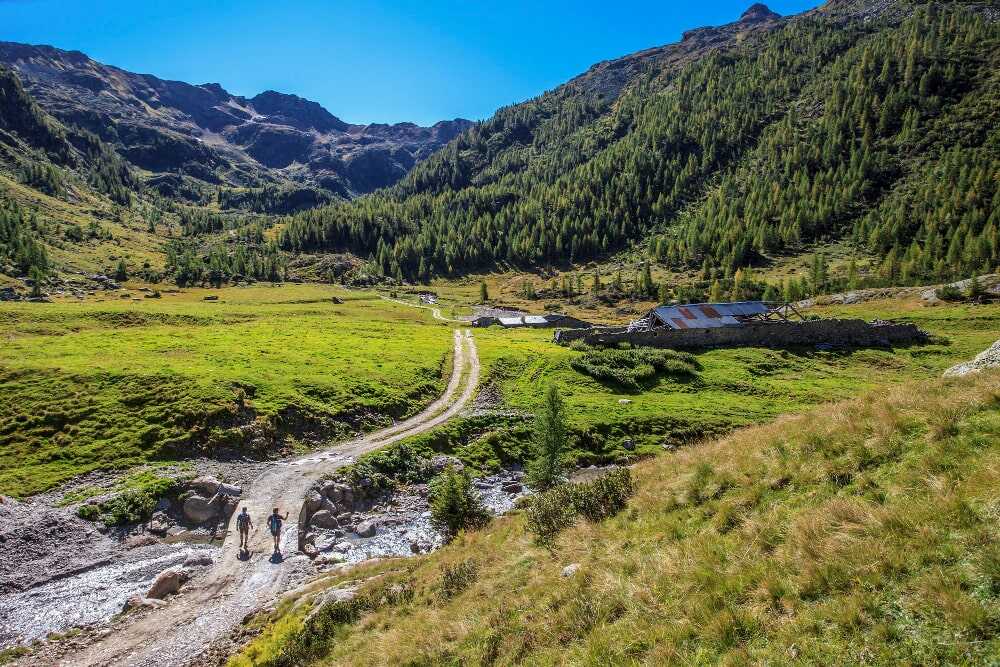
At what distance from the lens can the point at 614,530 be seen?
42.8ft

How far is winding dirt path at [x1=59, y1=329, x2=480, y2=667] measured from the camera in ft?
57.7

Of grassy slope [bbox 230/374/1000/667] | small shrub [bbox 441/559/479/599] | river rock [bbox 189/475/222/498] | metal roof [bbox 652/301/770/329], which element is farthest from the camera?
metal roof [bbox 652/301/770/329]

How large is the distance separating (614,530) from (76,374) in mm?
47263

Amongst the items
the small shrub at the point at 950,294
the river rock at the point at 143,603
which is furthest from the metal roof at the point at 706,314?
the river rock at the point at 143,603

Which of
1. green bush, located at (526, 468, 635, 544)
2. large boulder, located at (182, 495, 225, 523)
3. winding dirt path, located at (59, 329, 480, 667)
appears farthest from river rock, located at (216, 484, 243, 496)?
green bush, located at (526, 468, 635, 544)

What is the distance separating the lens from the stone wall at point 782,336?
67.1 metres

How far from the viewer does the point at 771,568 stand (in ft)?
27.2

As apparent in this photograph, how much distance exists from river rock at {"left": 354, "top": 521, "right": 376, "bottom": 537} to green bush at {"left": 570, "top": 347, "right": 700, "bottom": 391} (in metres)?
33.5

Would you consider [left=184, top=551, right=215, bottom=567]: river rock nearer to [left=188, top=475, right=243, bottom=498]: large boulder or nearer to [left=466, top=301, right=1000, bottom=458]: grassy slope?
[left=188, top=475, right=243, bottom=498]: large boulder

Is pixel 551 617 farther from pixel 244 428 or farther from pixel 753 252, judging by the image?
pixel 753 252

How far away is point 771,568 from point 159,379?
46.5 meters

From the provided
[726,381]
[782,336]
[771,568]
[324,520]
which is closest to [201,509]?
[324,520]

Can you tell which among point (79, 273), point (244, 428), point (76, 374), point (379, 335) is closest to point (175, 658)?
point (244, 428)

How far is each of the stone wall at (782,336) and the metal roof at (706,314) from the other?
1.79 meters
